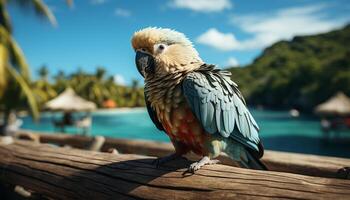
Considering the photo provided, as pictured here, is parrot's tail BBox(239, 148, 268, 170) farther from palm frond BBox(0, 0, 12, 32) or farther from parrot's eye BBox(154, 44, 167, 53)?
palm frond BBox(0, 0, 12, 32)

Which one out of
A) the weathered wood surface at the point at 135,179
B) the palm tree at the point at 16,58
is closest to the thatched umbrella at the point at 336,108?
the palm tree at the point at 16,58

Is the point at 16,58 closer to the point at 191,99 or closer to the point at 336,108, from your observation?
the point at 191,99

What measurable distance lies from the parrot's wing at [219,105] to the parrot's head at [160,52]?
84mm

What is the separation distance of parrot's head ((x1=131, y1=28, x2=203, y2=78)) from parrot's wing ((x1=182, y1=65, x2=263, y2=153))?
0.08 m

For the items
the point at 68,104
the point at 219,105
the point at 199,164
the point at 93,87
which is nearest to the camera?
the point at 199,164

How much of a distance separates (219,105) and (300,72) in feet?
148

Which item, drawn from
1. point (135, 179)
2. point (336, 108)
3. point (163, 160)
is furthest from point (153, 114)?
point (336, 108)

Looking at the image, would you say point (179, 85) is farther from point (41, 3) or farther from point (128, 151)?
point (41, 3)

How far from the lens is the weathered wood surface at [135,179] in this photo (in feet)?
3.82

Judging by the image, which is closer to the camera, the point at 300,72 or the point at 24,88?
the point at 24,88

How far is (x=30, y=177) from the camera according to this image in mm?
2041

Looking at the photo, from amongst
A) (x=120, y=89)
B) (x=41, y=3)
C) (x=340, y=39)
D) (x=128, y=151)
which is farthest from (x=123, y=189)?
(x=340, y=39)

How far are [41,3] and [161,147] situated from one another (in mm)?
8300

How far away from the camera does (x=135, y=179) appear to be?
→ 1527 millimetres
